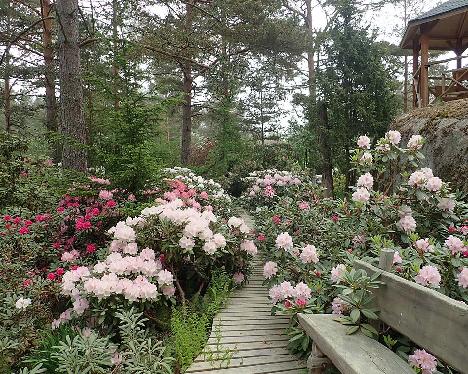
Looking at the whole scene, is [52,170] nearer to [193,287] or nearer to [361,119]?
[193,287]

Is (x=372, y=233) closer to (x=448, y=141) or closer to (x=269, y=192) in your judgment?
(x=448, y=141)

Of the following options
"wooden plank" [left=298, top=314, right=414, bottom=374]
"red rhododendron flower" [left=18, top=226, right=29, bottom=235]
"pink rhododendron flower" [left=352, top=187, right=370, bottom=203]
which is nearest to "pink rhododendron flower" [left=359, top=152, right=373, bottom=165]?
"pink rhododendron flower" [left=352, top=187, right=370, bottom=203]

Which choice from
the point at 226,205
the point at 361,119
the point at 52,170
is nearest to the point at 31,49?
the point at 52,170

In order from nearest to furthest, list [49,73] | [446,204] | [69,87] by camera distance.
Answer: [446,204] → [69,87] → [49,73]

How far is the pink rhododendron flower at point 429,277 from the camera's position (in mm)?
2102

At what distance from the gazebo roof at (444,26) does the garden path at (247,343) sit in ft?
25.9

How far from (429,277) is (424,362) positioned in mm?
492

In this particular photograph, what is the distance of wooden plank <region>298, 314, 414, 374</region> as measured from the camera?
1834mm

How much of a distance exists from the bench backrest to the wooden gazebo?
23.5ft

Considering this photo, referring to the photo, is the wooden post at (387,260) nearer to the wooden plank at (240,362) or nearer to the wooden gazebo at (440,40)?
the wooden plank at (240,362)

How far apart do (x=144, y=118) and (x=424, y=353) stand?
385 centimetres

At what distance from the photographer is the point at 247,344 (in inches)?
111

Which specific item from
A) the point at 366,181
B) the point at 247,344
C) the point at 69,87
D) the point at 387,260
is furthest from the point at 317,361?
the point at 69,87

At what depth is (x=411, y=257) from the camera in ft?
8.71
